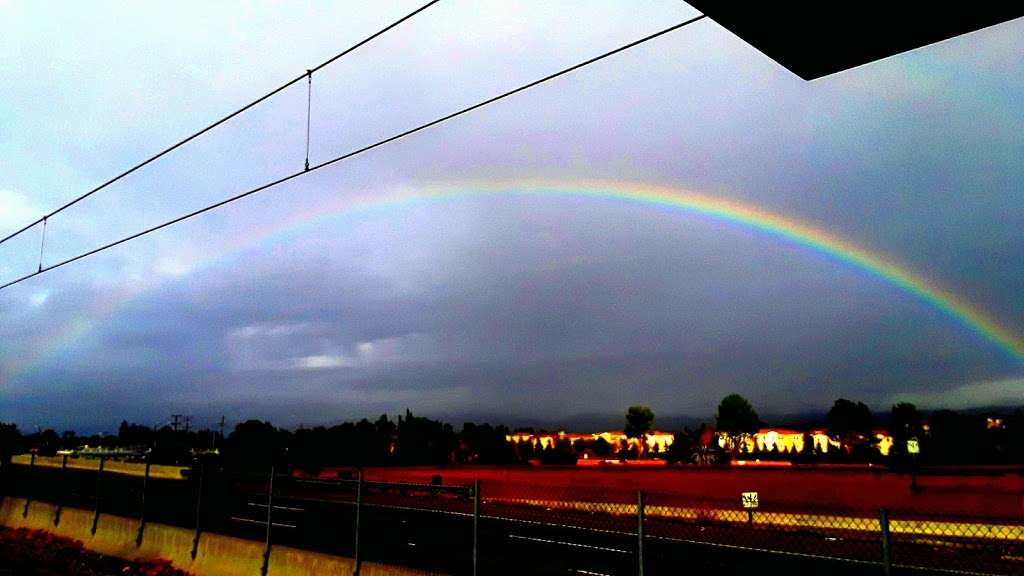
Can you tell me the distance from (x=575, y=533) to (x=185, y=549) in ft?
39.8

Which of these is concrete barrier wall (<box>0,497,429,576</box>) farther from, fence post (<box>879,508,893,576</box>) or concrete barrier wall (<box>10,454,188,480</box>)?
concrete barrier wall (<box>10,454,188,480</box>)

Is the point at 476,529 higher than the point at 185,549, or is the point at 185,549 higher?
the point at 476,529

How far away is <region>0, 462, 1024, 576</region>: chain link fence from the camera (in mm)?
12070

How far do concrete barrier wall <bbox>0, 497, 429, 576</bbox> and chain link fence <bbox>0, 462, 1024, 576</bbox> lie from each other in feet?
1.00

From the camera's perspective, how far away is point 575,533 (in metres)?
24.0

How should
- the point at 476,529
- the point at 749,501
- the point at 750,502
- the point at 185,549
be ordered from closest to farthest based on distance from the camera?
the point at 476,529 → the point at 750,502 → the point at 749,501 → the point at 185,549

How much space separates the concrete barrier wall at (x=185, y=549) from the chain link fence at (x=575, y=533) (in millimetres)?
305

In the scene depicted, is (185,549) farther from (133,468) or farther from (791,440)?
(791,440)

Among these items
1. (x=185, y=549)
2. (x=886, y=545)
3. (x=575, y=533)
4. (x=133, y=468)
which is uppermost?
(x=886, y=545)

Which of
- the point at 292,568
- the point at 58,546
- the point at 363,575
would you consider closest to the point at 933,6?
the point at 363,575

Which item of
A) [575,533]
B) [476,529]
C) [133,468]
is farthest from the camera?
[133,468]

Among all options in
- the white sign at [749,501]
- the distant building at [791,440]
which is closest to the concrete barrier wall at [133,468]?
the white sign at [749,501]

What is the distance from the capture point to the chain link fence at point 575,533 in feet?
39.6

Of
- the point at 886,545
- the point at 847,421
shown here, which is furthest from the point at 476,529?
the point at 847,421
